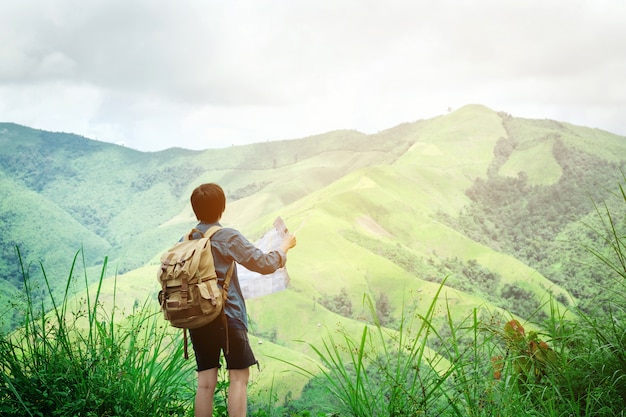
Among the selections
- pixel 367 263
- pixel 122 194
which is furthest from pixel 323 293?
pixel 122 194

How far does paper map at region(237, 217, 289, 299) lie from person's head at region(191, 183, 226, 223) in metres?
0.30

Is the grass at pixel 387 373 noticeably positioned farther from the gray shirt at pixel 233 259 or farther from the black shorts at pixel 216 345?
the gray shirt at pixel 233 259

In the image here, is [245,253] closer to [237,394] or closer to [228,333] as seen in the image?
[228,333]

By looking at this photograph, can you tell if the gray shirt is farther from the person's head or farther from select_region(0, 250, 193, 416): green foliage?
select_region(0, 250, 193, 416): green foliage

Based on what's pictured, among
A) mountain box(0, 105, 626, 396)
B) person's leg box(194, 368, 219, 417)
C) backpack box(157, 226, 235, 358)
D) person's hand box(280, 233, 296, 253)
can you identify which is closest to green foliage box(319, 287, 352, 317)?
mountain box(0, 105, 626, 396)

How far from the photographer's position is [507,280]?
34.5 m

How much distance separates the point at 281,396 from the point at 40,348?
729 inches

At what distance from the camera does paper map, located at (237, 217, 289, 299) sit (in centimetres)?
230

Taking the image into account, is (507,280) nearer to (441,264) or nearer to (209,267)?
(441,264)

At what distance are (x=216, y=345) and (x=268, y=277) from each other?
42 cm

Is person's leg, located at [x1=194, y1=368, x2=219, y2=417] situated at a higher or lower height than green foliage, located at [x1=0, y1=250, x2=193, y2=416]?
lower

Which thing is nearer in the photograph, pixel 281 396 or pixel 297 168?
pixel 281 396

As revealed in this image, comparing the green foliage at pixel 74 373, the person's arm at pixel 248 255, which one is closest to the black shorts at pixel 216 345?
the green foliage at pixel 74 373

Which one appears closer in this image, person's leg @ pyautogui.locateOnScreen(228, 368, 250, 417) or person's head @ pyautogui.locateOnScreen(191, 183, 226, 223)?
person's leg @ pyautogui.locateOnScreen(228, 368, 250, 417)
